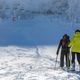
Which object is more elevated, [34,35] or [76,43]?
[76,43]

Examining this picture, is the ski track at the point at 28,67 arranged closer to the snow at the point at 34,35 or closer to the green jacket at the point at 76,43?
the snow at the point at 34,35

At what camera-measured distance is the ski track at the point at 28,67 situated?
48.2 ft

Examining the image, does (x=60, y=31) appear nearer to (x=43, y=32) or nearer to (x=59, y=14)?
(x=43, y=32)

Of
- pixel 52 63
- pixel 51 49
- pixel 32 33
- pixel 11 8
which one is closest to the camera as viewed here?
pixel 52 63

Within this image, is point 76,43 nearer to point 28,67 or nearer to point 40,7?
point 28,67

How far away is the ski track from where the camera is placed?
1468cm

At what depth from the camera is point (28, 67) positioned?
16766 mm

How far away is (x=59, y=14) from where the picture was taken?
129 feet

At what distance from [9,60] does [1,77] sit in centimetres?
398

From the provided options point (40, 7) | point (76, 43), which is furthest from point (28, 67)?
point (40, 7)

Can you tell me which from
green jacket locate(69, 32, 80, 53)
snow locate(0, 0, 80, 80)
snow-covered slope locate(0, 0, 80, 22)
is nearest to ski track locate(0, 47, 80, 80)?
snow locate(0, 0, 80, 80)

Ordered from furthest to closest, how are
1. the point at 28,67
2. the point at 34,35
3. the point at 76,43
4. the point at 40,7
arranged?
Answer: 1. the point at 40,7
2. the point at 34,35
3. the point at 28,67
4. the point at 76,43

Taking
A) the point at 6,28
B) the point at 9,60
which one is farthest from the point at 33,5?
the point at 9,60

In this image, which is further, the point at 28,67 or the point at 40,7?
the point at 40,7
